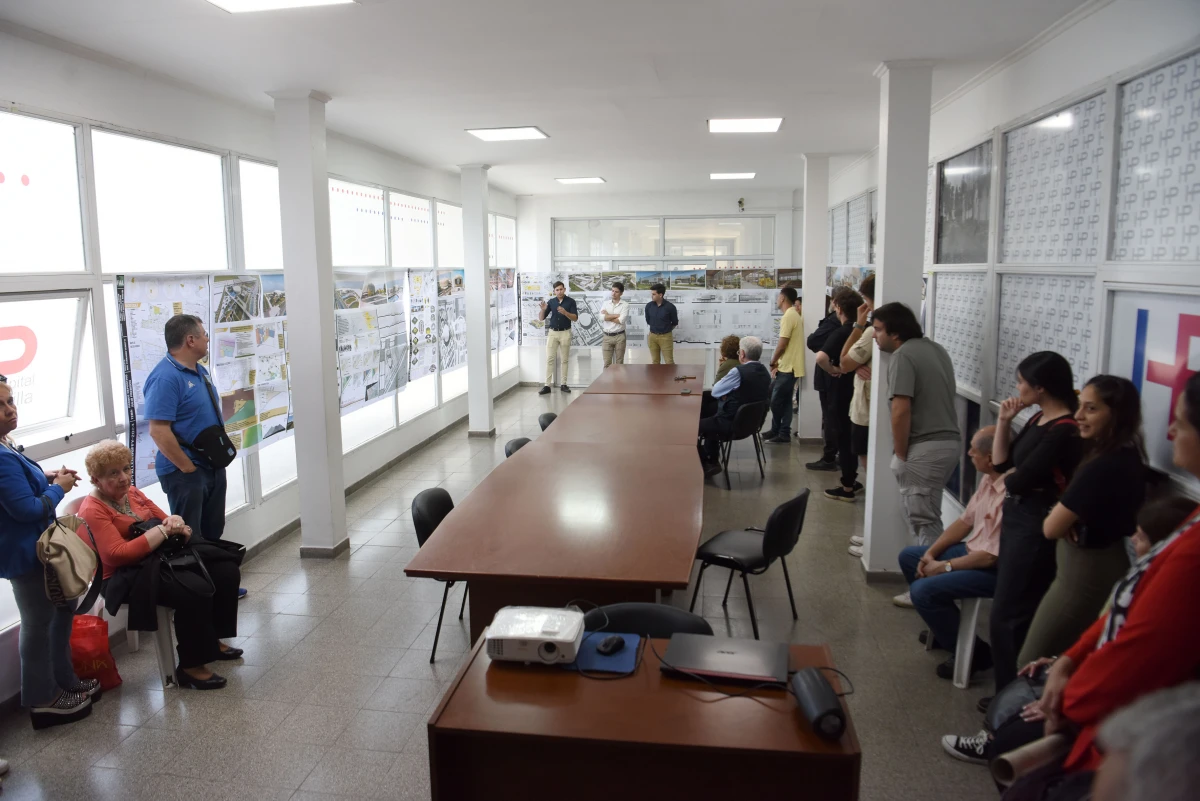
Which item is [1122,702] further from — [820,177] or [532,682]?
[820,177]

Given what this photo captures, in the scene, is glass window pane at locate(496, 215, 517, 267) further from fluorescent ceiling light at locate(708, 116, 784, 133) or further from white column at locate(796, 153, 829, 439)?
fluorescent ceiling light at locate(708, 116, 784, 133)

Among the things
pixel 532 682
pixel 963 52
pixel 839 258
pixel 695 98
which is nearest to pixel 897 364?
pixel 963 52

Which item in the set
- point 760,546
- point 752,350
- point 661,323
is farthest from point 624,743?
point 661,323

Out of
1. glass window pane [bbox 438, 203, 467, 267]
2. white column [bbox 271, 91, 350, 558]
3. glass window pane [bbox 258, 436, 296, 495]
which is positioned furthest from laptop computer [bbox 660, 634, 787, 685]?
glass window pane [bbox 438, 203, 467, 267]

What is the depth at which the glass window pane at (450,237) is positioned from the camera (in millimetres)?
10312

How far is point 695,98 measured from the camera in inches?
235

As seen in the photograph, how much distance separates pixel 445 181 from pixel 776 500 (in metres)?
6.07

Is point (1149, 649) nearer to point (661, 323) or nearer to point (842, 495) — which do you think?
point (842, 495)

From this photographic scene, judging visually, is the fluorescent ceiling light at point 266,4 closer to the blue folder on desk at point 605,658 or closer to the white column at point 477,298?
the blue folder on desk at point 605,658

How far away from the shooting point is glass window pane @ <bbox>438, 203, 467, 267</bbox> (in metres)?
10.3

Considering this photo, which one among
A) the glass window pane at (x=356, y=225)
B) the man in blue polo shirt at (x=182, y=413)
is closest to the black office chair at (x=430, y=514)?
the man in blue polo shirt at (x=182, y=413)

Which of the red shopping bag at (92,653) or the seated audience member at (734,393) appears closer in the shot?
the red shopping bag at (92,653)

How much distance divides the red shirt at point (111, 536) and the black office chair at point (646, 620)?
90.2 inches

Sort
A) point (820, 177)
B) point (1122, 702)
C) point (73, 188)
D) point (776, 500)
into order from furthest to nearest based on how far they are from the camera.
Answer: point (820, 177) → point (776, 500) → point (73, 188) → point (1122, 702)
